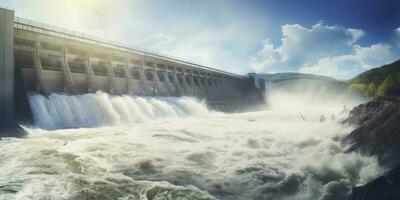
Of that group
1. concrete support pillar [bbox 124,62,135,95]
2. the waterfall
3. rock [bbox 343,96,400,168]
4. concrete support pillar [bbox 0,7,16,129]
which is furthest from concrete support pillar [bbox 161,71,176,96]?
rock [bbox 343,96,400,168]

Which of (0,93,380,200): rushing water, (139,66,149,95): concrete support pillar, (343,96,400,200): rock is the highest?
(139,66,149,95): concrete support pillar

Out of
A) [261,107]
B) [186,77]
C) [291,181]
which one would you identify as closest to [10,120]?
[291,181]

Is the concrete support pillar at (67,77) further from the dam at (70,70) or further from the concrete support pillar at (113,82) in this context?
the concrete support pillar at (113,82)

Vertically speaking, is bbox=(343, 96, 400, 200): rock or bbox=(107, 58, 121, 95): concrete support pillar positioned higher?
bbox=(107, 58, 121, 95): concrete support pillar

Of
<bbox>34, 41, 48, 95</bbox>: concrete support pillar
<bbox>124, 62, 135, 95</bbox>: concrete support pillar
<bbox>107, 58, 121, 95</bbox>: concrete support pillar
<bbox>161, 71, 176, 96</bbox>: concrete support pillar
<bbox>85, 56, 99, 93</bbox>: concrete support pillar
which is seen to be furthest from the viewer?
<bbox>161, 71, 176, 96</bbox>: concrete support pillar

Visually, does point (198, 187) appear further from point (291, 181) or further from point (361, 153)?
point (361, 153)

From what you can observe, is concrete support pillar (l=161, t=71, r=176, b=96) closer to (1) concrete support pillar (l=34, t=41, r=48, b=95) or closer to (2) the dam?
(2) the dam

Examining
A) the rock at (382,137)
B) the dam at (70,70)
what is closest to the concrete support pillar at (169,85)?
the dam at (70,70)
